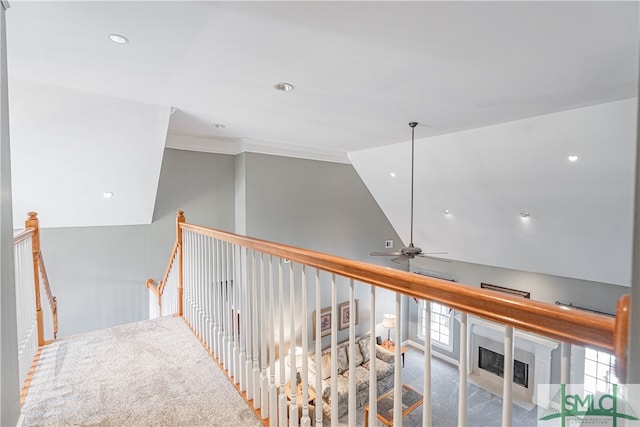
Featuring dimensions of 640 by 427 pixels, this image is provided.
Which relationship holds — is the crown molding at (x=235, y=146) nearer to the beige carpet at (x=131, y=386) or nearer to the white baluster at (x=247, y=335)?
the beige carpet at (x=131, y=386)

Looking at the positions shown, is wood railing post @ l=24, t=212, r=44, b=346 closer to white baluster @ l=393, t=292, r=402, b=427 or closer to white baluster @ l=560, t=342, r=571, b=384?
white baluster @ l=393, t=292, r=402, b=427

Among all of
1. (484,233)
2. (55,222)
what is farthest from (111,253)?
(484,233)

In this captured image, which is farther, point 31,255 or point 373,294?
point 31,255

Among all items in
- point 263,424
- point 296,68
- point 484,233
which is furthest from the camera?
point 484,233

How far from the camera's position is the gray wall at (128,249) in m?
4.50

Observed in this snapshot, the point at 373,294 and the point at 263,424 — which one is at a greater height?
the point at 373,294

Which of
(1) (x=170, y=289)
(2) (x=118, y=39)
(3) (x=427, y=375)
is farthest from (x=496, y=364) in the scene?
(2) (x=118, y=39)

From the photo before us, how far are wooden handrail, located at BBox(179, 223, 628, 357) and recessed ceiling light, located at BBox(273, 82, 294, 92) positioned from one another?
214 cm

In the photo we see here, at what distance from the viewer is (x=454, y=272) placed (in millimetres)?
8109

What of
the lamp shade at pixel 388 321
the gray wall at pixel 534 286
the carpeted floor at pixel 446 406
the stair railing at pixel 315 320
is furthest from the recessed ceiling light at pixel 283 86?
the lamp shade at pixel 388 321

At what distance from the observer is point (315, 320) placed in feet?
6.54

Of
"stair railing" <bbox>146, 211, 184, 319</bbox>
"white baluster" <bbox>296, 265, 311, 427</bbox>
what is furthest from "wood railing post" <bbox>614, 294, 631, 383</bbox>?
"stair railing" <bbox>146, 211, 184, 319</bbox>

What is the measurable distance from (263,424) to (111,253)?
4.28m

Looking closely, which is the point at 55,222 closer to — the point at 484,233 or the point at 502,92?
the point at 502,92
